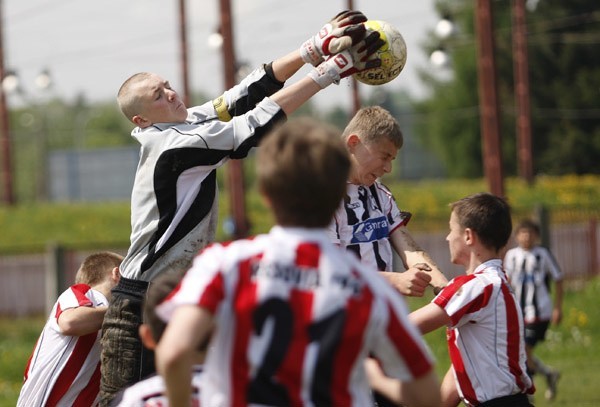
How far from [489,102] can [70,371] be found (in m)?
16.3

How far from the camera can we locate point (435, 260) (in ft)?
79.7

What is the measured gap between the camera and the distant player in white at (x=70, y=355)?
5715mm

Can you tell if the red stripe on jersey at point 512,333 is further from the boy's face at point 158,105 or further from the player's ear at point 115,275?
the player's ear at point 115,275

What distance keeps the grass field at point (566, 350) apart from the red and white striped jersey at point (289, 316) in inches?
335

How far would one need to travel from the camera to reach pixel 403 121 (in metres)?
67.5

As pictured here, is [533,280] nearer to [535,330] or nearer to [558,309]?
[535,330]

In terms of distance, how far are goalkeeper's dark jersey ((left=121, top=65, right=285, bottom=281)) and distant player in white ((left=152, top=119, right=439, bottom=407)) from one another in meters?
1.59

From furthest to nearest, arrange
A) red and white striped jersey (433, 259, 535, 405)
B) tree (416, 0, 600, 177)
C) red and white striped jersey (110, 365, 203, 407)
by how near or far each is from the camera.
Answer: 1. tree (416, 0, 600, 177)
2. red and white striped jersey (433, 259, 535, 405)
3. red and white striped jersey (110, 365, 203, 407)

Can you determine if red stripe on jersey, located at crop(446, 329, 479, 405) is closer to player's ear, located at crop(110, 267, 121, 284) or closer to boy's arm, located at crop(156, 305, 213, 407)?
player's ear, located at crop(110, 267, 121, 284)

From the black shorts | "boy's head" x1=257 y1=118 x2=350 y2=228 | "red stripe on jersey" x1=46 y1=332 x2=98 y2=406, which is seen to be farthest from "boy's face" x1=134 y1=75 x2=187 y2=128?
the black shorts

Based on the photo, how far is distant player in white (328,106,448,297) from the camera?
220 inches

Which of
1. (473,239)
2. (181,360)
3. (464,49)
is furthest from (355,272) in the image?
(464,49)

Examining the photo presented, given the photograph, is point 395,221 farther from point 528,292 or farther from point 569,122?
point 569,122

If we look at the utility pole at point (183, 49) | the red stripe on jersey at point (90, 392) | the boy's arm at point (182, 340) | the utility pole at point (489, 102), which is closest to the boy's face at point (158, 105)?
the red stripe on jersey at point (90, 392)
